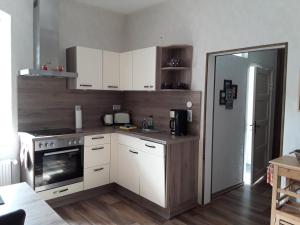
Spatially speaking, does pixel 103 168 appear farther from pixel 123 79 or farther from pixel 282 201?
pixel 282 201

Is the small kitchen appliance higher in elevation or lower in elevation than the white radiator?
higher

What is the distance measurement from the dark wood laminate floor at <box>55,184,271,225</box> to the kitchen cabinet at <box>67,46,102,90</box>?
1572mm

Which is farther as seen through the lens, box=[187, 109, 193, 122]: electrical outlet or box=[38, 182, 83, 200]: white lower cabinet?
box=[187, 109, 193, 122]: electrical outlet

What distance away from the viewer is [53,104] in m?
3.52

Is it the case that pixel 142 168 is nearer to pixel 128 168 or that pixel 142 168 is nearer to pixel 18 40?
pixel 128 168

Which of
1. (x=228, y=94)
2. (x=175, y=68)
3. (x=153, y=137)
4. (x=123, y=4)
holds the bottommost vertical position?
(x=153, y=137)

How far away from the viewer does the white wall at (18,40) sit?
10.2 ft

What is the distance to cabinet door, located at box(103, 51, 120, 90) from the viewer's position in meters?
3.68

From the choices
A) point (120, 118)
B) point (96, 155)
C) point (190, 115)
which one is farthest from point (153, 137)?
point (120, 118)

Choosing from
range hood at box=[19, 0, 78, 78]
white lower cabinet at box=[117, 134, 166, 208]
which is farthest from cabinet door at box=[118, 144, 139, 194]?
range hood at box=[19, 0, 78, 78]

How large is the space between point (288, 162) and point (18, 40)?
3.27 metres

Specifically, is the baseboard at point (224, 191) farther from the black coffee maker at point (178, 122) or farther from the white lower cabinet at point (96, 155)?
the white lower cabinet at point (96, 155)

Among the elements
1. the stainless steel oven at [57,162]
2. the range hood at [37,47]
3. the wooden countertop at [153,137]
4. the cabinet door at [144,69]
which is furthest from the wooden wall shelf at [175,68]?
the stainless steel oven at [57,162]

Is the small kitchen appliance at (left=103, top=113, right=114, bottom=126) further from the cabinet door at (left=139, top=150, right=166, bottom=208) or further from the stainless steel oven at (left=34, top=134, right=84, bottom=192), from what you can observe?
the cabinet door at (left=139, top=150, right=166, bottom=208)
